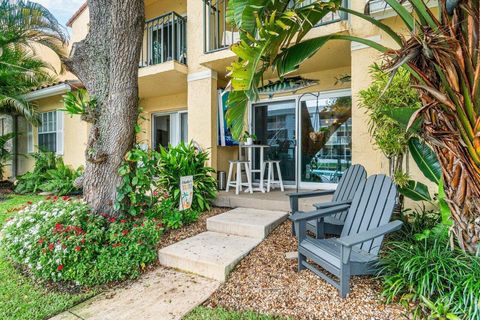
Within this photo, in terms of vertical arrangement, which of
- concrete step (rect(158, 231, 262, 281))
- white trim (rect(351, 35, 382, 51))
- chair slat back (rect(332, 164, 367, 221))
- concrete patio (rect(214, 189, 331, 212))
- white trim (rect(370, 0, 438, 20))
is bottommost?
concrete step (rect(158, 231, 262, 281))

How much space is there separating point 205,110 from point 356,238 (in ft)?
16.4

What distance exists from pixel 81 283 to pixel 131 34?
3.68 metres

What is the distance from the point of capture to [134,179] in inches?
160

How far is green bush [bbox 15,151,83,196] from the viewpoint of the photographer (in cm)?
843

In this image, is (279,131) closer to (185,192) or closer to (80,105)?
(185,192)

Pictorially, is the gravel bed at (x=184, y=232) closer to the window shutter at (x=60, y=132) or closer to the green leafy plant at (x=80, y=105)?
the green leafy plant at (x=80, y=105)

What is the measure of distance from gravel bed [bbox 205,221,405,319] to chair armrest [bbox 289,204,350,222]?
0.68m

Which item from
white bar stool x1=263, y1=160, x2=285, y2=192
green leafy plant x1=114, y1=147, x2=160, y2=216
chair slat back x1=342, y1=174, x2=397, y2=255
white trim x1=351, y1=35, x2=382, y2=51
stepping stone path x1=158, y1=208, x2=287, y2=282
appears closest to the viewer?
chair slat back x1=342, y1=174, x2=397, y2=255

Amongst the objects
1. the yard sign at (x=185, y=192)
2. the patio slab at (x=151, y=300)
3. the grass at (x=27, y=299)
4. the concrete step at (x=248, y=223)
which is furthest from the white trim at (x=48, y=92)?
the patio slab at (x=151, y=300)

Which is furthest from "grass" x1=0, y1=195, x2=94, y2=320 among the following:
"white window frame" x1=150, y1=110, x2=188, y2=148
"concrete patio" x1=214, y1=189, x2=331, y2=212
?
"white window frame" x1=150, y1=110, x2=188, y2=148

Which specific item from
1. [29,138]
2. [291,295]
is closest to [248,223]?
[291,295]

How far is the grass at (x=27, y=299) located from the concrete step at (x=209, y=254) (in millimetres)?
1062

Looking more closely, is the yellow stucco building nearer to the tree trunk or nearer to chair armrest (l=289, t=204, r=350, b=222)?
chair armrest (l=289, t=204, r=350, b=222)

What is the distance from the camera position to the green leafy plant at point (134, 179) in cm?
405
